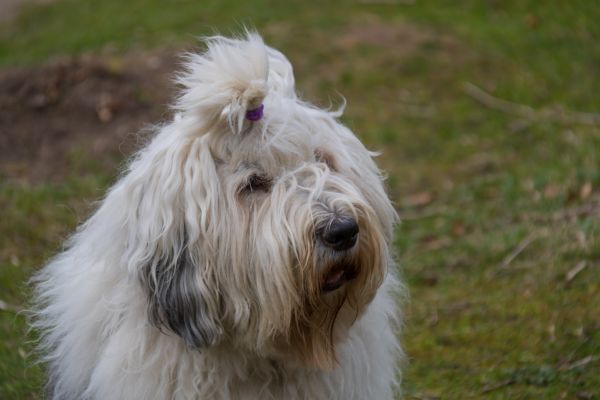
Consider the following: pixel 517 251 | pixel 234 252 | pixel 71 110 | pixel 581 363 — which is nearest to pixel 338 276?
pixel 234 252

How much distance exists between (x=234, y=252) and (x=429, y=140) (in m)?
5.58

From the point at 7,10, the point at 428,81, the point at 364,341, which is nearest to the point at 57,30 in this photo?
the point at 7,10

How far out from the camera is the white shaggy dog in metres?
3.35

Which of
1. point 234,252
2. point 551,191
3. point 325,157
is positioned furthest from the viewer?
point 551,191

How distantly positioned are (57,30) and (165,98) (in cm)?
393

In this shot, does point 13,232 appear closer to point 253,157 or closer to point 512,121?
point 253,157

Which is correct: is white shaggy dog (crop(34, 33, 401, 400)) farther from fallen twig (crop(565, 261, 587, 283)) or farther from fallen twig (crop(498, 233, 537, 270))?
fallen twig (crop(498, 233, 537, 270))

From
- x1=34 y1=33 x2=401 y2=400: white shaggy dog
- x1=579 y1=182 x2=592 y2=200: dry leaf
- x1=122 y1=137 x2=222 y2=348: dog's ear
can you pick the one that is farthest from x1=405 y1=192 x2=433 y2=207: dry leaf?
x1=122 y1=137 x2=222 y2=348: dog's ear

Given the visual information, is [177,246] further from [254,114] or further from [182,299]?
[254,114]

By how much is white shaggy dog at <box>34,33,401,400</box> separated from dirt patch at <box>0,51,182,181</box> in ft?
14.8

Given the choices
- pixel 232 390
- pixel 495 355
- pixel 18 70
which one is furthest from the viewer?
pixel 18 70

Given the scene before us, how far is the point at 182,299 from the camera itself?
3391mm

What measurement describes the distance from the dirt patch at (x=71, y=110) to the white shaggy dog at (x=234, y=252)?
4510 millimetres

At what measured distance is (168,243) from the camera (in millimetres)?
3379
